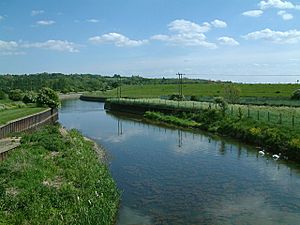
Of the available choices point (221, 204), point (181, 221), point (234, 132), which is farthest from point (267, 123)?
point (181, 221)

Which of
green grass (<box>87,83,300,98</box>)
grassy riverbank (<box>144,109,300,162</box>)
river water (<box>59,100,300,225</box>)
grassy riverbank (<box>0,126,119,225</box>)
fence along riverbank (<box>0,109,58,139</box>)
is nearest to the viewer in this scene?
grassy riverbank (<box>0,126,119,225</box>)

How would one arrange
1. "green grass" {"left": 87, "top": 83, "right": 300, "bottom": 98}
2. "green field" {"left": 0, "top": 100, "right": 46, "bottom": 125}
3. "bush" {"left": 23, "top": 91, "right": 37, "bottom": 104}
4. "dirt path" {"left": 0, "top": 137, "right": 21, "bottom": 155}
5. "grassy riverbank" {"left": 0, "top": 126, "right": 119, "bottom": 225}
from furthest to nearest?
"green grass" {"left": 87, "top": 83, "right": 300, "bottom": 98} < "bush" {"left": 23, "top": 91, "right": 37, "bottom": 104} < "green field" {"left": 0, "top": 100, "right": 46, "bottom": 125} < "dirt path" {"left": 0, "top": 137, "right": 21, "bottom": 155} < "grassy riverbank" {"left": 0, "top": 126, "right": 119, "bottom": 225}

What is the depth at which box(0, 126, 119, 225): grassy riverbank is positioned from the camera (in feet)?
49.1

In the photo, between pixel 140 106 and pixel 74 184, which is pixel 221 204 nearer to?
pixel 74 184

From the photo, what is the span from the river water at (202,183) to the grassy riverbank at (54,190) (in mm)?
1785

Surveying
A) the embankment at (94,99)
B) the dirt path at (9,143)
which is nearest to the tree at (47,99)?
the dirt path at (9,143)

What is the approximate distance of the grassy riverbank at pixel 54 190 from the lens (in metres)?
15.0

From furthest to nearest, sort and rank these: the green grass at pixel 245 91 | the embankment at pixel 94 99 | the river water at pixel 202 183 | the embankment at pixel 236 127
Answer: the embankment at pixel 94 99 → the green grass at pixel 245 91 → the embankment at pixel 236 127 → the river water at pixel 202 183

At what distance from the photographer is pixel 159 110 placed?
71.7 metres

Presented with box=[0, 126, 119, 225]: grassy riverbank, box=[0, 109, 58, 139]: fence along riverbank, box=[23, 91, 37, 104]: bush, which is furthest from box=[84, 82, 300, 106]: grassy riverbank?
box=[0, 126, 119, 225]: grassy riverbank

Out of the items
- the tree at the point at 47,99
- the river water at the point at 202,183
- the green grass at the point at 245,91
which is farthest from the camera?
the green grass at the point at 245,91

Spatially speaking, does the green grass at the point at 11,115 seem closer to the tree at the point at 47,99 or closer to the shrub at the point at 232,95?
the tree at the point at 47,99

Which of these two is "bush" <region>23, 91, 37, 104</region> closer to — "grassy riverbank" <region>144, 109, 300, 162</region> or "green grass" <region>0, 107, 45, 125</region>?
"green grass" <region>0, 107, 45, 125</region>

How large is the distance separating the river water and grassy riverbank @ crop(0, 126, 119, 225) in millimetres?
1785
